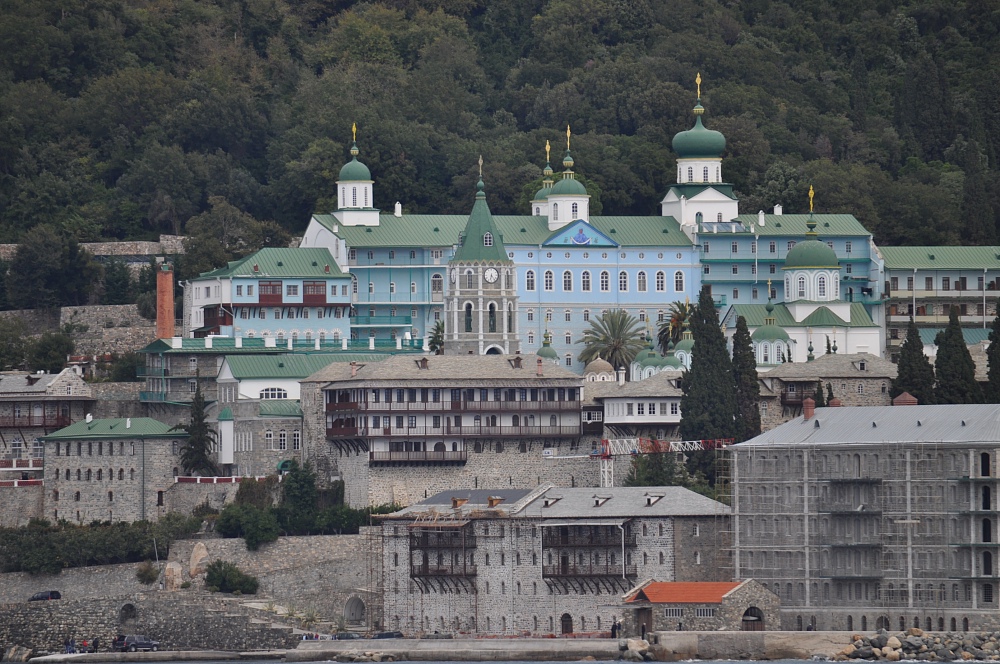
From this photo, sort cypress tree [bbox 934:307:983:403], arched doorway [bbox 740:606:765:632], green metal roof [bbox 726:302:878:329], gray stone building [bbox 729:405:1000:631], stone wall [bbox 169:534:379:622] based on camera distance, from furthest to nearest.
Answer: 1. green metal roof [bbox 726:302:878:329]
2. cypress tree [bbox 934:307:983:403]
3. stone wall [bbox 169:534:379:622]
4. arched doorway [bbox 740:606:765:632]
5. gray stone building [bbox 729:405:1000:631]

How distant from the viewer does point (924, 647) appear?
9700 cm

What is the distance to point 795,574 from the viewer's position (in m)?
103

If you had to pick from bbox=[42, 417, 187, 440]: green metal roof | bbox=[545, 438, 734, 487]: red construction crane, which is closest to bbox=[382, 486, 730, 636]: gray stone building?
Result: bbox=[545, 438, 734, 487]: red construction crane

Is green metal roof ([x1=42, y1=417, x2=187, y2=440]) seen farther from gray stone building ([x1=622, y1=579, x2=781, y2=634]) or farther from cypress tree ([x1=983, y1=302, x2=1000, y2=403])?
cypress tree ([x1=983, y1=302, x2=1000, y2=403])

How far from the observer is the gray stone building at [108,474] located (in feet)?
379

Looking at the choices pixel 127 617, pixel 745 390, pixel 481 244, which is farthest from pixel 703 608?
pixel 481 244

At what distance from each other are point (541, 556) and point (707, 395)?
11848mm

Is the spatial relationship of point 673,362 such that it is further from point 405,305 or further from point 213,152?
point 213,152

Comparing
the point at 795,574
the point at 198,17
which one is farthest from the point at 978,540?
the point at 198,17

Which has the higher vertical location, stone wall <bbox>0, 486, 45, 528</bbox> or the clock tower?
the clock tower

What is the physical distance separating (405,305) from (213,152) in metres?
22.4

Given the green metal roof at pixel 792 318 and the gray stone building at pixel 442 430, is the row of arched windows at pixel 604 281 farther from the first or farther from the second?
the gray stone building at pixel 442 430

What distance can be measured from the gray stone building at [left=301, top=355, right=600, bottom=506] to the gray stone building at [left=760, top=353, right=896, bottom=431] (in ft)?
25.3

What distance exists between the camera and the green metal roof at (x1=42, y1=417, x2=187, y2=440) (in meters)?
116
